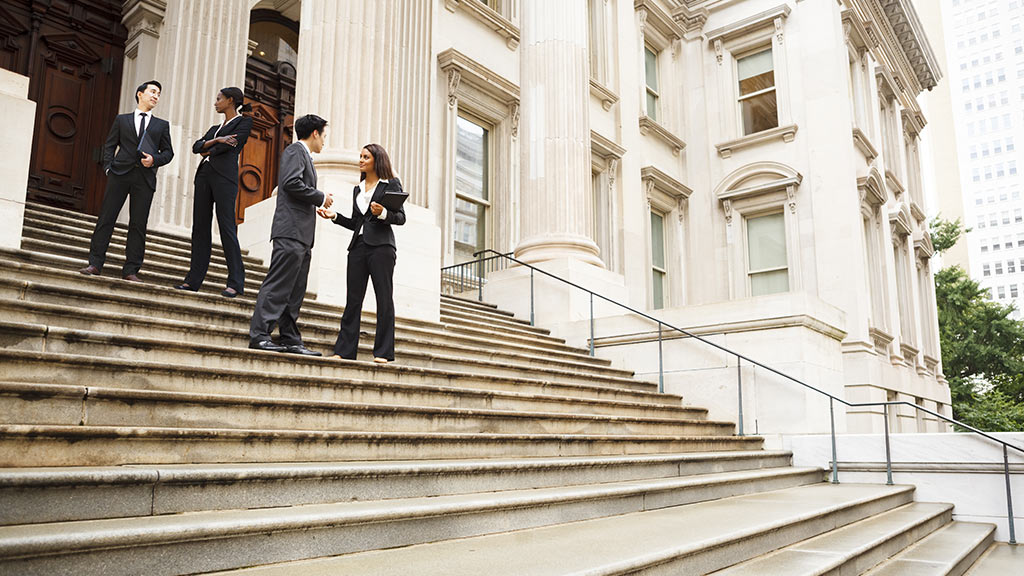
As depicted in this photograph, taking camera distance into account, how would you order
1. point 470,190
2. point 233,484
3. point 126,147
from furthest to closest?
point 470,190
point 126,147
point 233,484

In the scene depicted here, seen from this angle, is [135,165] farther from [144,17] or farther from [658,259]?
[658,259]

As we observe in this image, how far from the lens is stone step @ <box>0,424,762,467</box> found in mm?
2996

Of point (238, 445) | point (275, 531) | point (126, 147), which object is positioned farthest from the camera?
point (126, 147)

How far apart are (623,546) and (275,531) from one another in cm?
160

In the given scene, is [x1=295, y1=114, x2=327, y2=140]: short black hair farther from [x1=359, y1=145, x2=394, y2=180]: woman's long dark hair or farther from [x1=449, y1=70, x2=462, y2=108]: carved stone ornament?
[x1=449, y1=70, x2=462, y2=108]: carved stone ornament

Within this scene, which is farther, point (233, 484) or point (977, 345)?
point (977, 345)

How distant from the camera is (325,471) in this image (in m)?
3.38

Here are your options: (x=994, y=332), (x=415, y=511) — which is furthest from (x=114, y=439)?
(x=994, y=332)

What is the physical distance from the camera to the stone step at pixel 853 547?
3918mm

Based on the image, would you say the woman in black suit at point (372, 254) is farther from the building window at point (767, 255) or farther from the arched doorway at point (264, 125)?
the building window at point (767, 255)

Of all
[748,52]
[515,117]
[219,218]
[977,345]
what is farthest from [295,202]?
[977,345]

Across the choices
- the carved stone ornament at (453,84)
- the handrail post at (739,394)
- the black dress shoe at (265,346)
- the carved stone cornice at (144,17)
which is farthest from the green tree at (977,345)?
the black dress shoe at (265,346)

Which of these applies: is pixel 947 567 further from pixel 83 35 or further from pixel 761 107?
pixel 761 107

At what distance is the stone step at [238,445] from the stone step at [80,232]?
3961 mm
